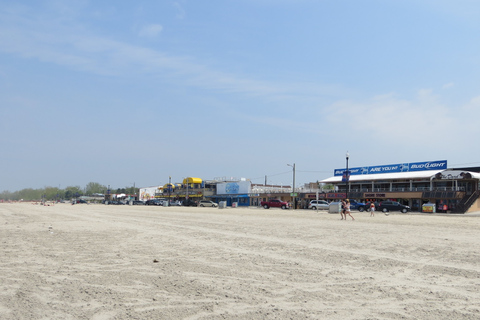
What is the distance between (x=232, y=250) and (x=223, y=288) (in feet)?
16.0

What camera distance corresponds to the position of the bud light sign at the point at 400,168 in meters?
69.6

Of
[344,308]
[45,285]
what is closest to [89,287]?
[45,285]

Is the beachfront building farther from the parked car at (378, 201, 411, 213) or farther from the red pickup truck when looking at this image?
the red pickup truck

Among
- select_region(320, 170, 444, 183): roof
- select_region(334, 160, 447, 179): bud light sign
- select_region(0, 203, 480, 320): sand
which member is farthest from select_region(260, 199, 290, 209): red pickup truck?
select_region(0, 203, 480, 320): sand

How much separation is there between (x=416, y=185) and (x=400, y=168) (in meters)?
6.69

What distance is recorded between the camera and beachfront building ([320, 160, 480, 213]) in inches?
2333

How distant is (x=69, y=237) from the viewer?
1504cm

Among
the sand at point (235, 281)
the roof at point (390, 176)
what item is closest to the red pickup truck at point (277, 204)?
the roof at point (390, 176)

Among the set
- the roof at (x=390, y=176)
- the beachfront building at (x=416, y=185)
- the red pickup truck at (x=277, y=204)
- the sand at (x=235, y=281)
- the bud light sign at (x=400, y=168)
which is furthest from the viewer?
the red pickup truck at (x=277, y=204)

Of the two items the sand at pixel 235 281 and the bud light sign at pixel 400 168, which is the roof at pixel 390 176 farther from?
the sand at pixel 235 281

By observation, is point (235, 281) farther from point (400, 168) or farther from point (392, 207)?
point (400, 168)

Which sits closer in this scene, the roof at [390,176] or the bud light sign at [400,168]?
the roof at [390,176]

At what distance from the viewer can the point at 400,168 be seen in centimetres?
7512

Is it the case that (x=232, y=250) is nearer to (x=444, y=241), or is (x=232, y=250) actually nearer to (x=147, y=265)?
(x=147, y=265)
